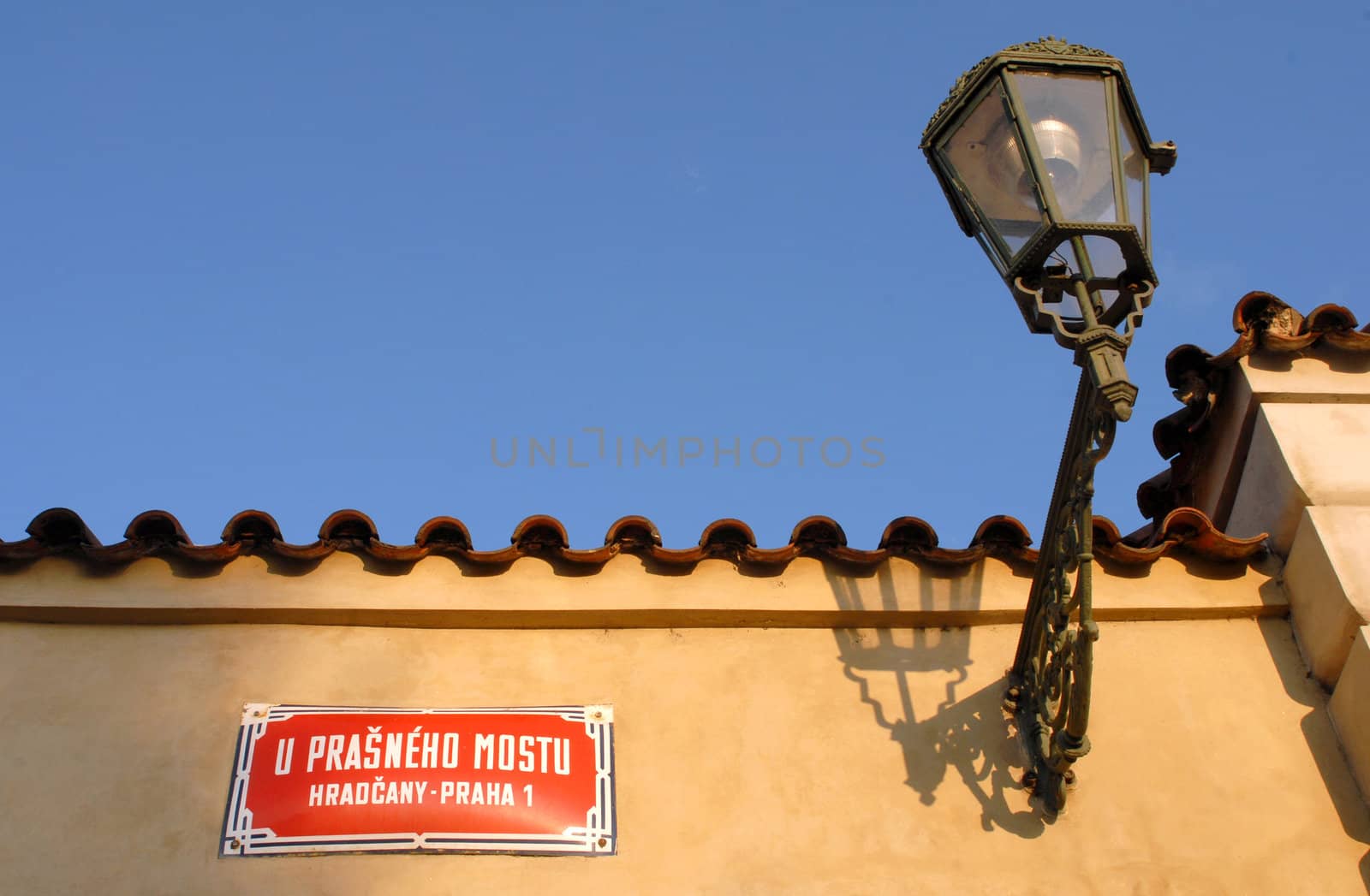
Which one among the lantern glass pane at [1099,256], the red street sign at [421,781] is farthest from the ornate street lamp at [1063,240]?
the red street sign at [421,781]

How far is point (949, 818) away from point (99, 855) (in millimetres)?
2266

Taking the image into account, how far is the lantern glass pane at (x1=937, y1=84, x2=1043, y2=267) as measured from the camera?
3.97 metres

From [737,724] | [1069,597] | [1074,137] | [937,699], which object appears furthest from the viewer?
[937,699]

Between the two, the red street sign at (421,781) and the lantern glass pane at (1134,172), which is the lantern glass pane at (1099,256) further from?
the red street sign at (421,781)

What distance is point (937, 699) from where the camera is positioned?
4.28m

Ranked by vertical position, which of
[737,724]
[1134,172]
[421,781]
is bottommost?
[421,781]

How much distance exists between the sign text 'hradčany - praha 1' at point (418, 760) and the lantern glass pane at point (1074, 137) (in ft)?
6.83

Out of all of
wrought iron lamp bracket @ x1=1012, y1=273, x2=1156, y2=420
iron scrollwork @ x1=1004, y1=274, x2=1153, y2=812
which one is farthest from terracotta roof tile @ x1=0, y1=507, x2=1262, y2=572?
wrought iron lamp bracket @ x1=1012, y1=273, x2=1156, y2=420

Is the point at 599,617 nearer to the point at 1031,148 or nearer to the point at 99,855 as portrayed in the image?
the point at 99,855

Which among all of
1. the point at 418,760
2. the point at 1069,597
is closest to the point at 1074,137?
the point at 1069,597

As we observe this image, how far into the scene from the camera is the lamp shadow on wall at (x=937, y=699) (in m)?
4.07

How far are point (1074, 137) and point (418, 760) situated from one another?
99.9 inches

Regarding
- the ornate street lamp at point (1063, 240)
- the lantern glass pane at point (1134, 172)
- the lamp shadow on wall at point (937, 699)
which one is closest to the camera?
the ornate street lamp at point (1063, 240)

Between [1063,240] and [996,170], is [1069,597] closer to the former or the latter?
[1063,240]
